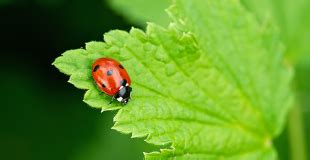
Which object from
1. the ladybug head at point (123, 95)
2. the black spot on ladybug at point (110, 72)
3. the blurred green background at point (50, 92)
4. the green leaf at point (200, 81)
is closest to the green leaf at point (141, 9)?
the blurred green background at point (50, 92)

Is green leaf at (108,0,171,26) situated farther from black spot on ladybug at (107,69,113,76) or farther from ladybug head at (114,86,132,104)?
ladybug head at (114,86,132,104)

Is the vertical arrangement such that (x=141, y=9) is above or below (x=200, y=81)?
above

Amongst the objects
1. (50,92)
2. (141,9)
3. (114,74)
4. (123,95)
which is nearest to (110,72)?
(114,74)

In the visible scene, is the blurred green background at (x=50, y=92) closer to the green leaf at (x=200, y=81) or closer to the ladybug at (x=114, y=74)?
the green leaf at (x=200, y=81)

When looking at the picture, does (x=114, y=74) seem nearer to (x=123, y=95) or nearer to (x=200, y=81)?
(x=123, y=95)

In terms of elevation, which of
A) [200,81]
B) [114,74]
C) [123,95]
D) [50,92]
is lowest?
[123,95]

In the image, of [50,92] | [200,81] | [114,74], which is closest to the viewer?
[114,74]
